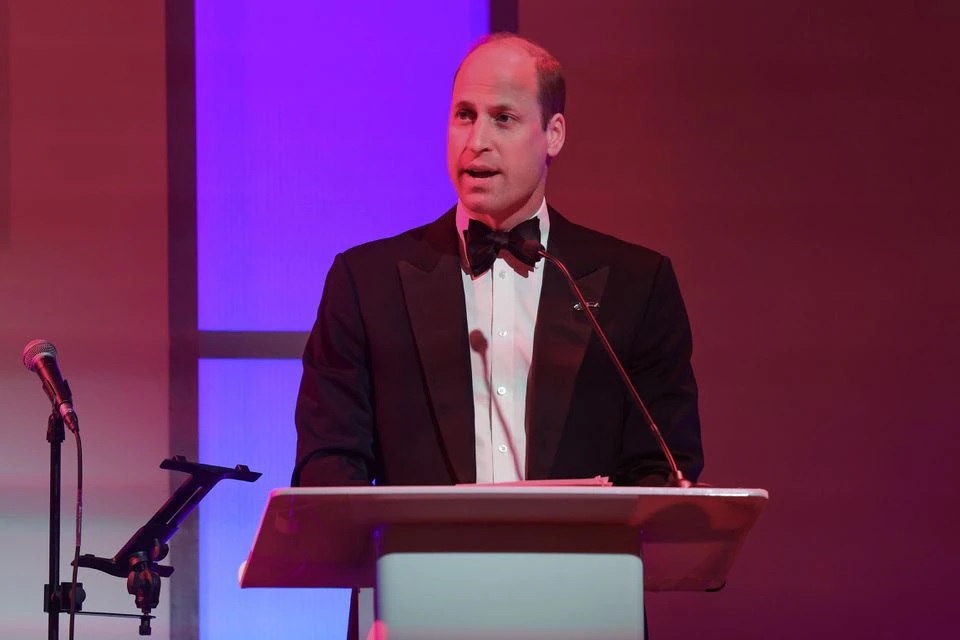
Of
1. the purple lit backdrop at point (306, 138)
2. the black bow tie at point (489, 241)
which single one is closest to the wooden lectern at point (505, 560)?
the black bow tie at point (489, 241)

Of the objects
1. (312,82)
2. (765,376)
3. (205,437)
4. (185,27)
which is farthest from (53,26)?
(765,376)

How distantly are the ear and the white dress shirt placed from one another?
13cm

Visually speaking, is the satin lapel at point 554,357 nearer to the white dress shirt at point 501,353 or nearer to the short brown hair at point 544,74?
the white dress shirt at point 501,353

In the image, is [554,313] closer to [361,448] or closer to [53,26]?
[361,448]

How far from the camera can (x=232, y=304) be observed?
335 cm

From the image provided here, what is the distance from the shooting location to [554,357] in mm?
2207

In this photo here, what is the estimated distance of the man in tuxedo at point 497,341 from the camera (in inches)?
85.3

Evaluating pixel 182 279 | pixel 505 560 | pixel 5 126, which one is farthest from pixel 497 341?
pixel 5 126

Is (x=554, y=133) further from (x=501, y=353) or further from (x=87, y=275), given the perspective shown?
(x=87, y=275)

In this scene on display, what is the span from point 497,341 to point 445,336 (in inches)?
4.0

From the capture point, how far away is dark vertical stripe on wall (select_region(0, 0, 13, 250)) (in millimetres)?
3270

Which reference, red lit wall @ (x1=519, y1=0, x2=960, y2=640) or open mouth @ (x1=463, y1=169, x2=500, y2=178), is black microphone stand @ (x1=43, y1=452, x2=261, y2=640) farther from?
red lit wall @ (x1=519, y1=0, x2=960, y2=640)

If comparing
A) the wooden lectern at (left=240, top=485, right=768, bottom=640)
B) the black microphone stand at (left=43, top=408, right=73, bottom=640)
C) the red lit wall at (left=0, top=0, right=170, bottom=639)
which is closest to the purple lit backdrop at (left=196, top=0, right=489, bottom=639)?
the red lit wall at (left=0, top=0, right=170, bottom=639)

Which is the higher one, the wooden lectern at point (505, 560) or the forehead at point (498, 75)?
the forehead at point (498, 75)
